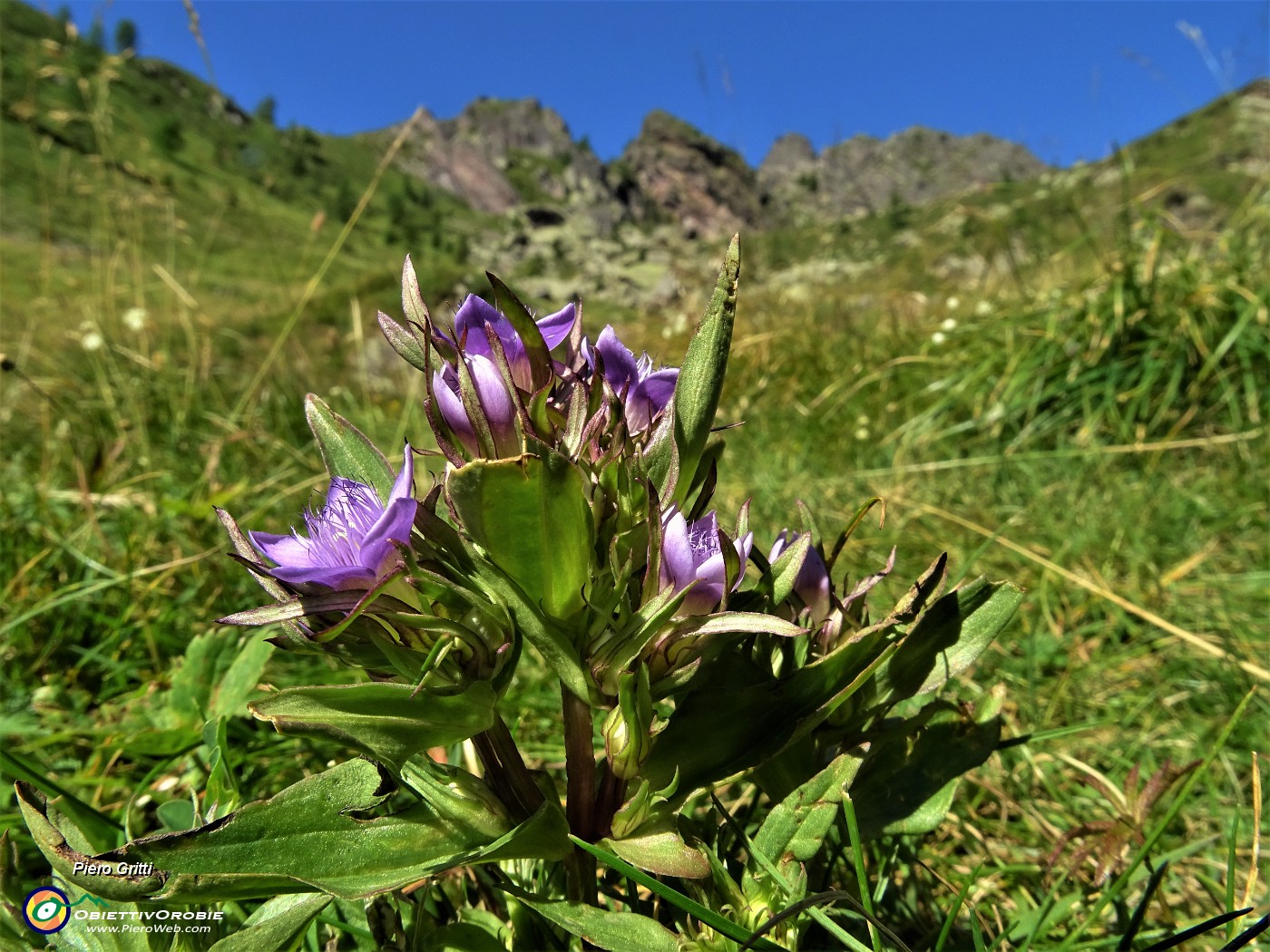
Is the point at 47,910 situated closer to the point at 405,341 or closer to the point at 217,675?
the point at 217,675

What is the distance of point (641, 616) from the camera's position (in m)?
1.05

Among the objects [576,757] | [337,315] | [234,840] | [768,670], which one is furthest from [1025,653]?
[337,315]

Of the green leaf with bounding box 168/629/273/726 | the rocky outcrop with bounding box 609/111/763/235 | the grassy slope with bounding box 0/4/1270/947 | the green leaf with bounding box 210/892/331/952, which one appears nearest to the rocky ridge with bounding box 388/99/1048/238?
the rocky outcrop with bounding box 609/111/763/235

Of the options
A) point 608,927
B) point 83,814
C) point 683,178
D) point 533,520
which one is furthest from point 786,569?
point 683,178

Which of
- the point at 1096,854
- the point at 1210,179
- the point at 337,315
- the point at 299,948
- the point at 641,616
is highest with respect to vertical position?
the point at 1210,179

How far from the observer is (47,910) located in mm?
1139

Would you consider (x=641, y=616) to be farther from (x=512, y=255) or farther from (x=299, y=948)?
(x=512, y=255)

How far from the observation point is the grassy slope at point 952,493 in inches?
70.6

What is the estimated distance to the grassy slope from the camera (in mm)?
1792

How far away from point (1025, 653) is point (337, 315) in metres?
13.1

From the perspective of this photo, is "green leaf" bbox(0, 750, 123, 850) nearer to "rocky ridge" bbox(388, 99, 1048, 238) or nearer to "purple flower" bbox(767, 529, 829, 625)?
"purple flower" bbox(767, 529, 829, 625)

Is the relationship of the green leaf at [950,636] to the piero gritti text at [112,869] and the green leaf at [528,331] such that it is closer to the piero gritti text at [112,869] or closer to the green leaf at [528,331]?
the green leaf at [528,331]

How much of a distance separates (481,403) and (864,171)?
8043 cm

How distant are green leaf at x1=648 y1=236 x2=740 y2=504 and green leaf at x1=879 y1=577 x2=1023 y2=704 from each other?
437 millimetres
